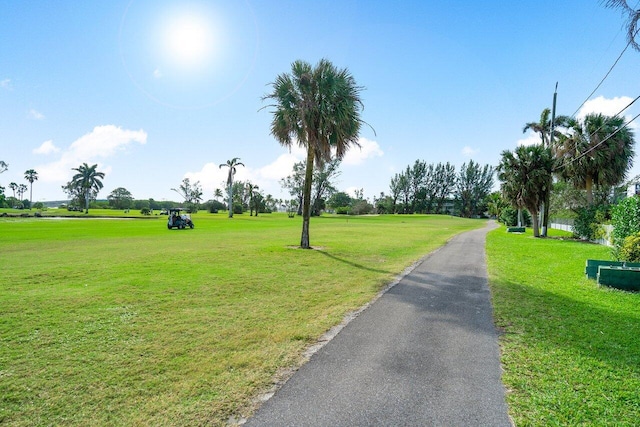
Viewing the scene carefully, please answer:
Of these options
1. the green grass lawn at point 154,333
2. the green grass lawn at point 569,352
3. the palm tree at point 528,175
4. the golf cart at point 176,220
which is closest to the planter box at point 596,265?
the green grass lawn at point 569,352

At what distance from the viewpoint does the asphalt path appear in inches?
125

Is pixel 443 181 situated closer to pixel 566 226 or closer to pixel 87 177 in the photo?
pixel 566 226

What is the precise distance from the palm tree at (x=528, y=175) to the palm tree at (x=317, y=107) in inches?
648

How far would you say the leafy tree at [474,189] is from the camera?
346ft

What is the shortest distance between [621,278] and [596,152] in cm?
2109

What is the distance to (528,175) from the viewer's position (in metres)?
25.8

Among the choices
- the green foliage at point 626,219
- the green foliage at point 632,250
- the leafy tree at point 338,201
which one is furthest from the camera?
the leafy tree at point 338,201

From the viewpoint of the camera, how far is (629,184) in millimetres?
38969

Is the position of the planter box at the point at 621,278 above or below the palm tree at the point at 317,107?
below

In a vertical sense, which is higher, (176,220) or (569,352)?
(176,220)

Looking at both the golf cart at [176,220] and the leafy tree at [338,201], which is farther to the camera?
the leafy tree at [338,201]

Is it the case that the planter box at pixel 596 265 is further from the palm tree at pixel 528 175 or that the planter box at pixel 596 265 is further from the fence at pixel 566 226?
the palm tree at pixel 528 175

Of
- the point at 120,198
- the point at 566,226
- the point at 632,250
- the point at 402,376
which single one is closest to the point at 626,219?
the point at 632,250

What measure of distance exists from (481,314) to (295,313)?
11.8ft
